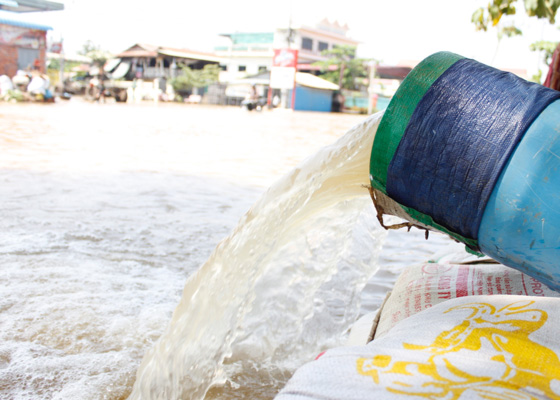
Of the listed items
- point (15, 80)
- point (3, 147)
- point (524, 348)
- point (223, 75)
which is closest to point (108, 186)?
point (3, 147)

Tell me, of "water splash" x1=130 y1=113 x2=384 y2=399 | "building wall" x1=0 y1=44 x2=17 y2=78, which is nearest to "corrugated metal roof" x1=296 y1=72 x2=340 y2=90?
"building wall" x1=0 y1=44 x2=17 y2=78

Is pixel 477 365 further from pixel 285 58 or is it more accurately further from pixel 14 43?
pixel 14 43

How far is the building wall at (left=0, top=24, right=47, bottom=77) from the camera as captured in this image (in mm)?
23609

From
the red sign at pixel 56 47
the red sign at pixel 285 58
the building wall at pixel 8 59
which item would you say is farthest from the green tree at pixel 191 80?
the building wall at pixel 8 59

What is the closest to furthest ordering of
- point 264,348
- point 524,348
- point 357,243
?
point 524,348, point 264,348, point 357,243

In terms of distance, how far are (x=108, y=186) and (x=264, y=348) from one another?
2.52 m

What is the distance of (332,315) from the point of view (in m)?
1.99

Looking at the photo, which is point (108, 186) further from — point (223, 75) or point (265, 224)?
point (223, 75)

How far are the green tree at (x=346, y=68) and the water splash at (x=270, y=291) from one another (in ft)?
93.7

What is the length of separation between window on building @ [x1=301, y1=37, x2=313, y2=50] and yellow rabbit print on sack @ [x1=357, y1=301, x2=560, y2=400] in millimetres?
36993

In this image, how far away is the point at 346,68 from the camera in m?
30.1

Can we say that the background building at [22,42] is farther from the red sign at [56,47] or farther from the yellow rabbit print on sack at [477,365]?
the yellow rabbit print on sack at [477,365]

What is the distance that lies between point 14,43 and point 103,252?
24819mm

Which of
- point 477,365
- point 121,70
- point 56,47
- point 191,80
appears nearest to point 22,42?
point 56,47
